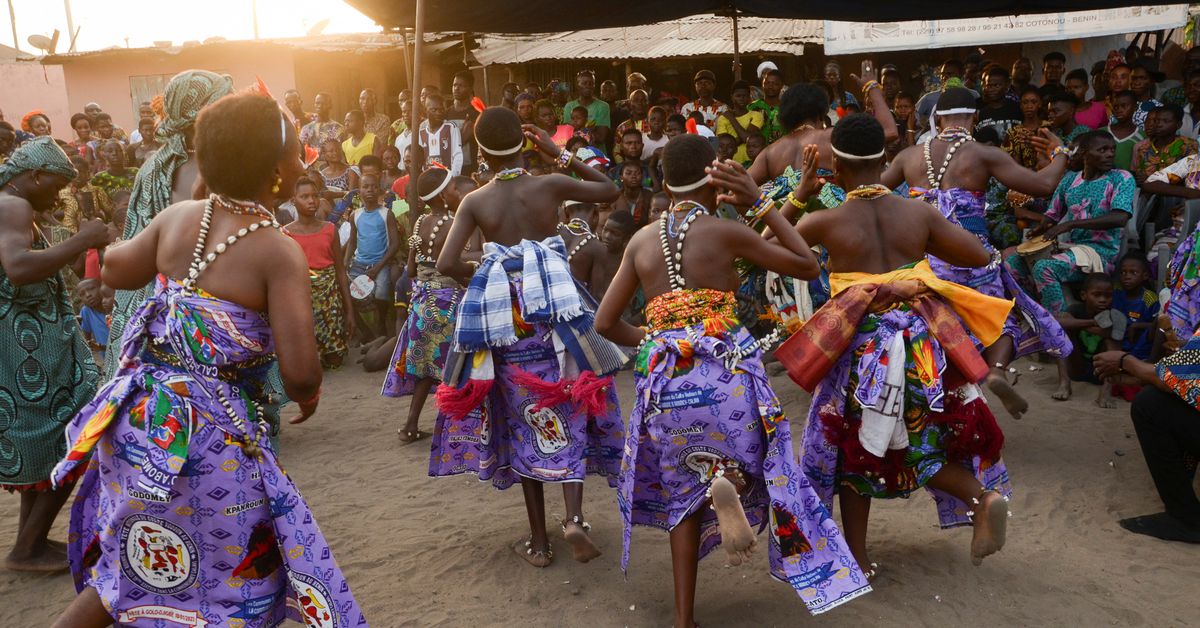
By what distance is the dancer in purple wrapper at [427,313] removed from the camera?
249 inches

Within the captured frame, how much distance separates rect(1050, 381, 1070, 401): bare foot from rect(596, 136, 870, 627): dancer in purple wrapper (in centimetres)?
406

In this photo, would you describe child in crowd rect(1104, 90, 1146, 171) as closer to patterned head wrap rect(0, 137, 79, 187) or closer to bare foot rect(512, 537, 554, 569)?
bare foot rect(512, 537, 554, 569)

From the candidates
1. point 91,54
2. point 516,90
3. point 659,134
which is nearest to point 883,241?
point 659,134

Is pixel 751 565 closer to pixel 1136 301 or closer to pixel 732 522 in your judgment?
pixel 732 522

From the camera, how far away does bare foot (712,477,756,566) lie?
318 centimetres

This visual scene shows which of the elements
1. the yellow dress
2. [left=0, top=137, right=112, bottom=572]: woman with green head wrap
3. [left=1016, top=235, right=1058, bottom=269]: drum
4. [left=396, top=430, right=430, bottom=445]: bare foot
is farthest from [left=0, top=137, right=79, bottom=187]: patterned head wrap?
the yellow dress

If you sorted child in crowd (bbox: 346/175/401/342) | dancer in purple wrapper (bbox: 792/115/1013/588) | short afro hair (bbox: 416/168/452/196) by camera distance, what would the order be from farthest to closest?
child in crowd (bbox: 346/175/401/342), short afro hair (bbox: 416/168/452/196), dancer in purple wrapper (bbox: 792/115/1013/588)

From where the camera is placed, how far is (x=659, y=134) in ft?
34.7

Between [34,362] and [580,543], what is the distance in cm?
281

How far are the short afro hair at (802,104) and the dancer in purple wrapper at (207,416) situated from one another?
433 cm

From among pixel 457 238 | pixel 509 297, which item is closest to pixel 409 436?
pixel 457 238

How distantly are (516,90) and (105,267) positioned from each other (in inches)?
424

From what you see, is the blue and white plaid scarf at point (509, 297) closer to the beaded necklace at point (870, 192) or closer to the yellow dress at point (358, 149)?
the beaded necklace at point (870, 192)

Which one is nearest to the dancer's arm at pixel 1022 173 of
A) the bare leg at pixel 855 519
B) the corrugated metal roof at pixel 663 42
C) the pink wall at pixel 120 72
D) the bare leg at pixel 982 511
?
the bare leg at pixel 982 511
